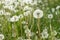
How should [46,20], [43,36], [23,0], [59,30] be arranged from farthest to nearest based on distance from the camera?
[23,0] → [46,20] → [59,30] → [43,36]

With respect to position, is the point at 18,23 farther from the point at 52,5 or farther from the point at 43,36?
the point at 52,5

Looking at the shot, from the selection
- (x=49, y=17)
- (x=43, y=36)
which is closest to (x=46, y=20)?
(x=49, y=17)

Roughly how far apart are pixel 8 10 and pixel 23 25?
34 centimetres

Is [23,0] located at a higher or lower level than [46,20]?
higher

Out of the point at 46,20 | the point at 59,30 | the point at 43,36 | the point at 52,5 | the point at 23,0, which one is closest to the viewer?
the point at 43,36

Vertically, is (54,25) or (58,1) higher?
(58,1)

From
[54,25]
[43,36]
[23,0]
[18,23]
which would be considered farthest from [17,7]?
[43,36]

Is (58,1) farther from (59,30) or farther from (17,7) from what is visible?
(59,30)

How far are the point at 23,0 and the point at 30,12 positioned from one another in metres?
0.44

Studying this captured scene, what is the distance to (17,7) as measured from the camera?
116 inches

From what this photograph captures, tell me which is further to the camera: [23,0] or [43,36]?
[23,0]

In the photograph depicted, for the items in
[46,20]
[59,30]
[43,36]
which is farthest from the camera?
[46,20]

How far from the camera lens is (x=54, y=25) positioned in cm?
255

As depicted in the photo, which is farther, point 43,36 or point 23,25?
point 23,25
